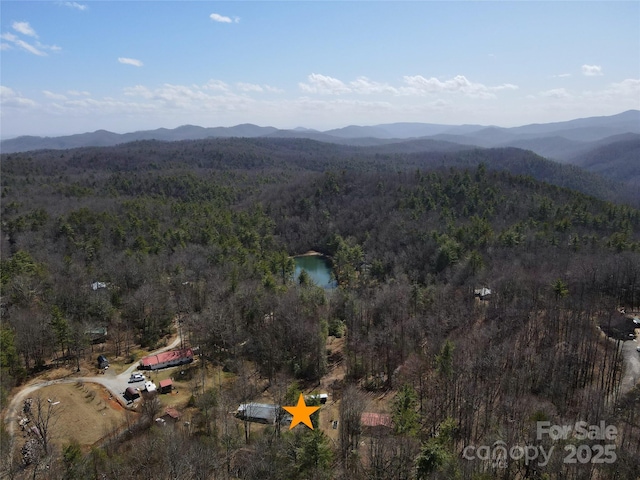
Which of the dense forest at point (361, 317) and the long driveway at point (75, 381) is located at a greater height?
the dense forest at point (361, 317)

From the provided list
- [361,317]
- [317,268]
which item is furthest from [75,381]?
[317,268]

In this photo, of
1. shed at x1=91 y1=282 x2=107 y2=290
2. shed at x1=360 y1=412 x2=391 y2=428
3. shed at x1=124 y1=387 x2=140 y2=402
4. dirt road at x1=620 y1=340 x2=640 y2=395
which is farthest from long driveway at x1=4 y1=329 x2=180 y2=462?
dirt road at x1=620 y1=340 x2=640 y2=395

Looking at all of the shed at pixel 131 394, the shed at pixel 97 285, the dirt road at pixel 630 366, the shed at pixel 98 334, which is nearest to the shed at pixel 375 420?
the dirt road at pixel 630 366

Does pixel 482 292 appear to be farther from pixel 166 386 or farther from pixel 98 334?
pixel 98 334

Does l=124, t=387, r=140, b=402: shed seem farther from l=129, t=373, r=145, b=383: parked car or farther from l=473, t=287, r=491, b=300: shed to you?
l=473, t=287, r=491, b=300: shed

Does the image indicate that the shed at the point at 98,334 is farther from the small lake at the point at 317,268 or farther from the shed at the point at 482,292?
the shed at the point at 482,292

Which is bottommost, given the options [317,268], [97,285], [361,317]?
[317,268]
